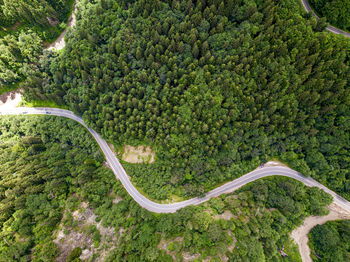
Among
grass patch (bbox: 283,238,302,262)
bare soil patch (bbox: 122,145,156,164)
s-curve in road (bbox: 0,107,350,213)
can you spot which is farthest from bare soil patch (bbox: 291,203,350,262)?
bare soil patch (bbox: 122,145,156,164)

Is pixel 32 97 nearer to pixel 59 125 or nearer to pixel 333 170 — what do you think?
pixel 59 125

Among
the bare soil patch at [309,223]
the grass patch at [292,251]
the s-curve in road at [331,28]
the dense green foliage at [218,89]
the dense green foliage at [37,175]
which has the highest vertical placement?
the s-curve in road at [331,28]

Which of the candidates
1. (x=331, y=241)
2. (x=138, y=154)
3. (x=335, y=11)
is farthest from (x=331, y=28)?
(x=138, y=154)

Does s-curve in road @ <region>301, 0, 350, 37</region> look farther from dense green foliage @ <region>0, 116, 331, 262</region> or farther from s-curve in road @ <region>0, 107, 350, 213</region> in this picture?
dense green foliage @ <region>0, 116, 331, 262</region>

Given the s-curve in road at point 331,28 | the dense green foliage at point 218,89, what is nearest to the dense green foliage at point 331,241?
the dense green foliage at point 218,89

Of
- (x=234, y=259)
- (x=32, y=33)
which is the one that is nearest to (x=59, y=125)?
(x=32, y=33)

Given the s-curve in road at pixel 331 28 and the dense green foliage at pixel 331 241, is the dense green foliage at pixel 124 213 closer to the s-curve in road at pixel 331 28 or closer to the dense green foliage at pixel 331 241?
the dense green foliage at pixel 331 241
